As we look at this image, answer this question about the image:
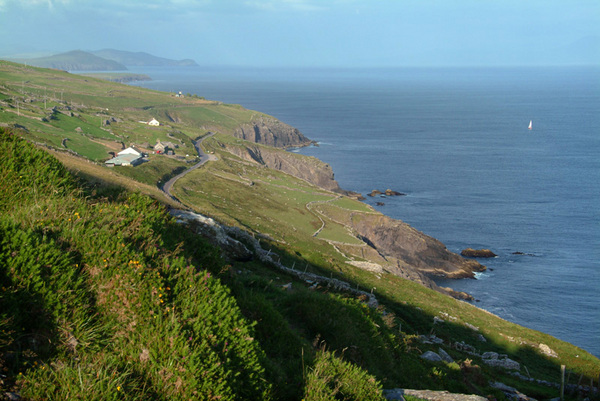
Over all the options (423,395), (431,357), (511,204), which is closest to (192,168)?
(511,204)

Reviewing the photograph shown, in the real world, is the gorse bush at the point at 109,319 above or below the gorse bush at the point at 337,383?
above

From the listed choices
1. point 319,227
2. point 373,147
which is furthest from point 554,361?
point 373,147

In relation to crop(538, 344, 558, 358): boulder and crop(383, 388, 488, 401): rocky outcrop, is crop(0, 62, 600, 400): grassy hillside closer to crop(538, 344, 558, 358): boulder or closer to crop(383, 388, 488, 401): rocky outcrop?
crop(383, 388, 488, 401): rocky outcrop

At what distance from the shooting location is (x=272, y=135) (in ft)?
639

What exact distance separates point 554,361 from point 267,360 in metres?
31.5

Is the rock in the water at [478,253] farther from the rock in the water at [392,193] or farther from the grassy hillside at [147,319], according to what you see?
the grassy hillside at [147,319]

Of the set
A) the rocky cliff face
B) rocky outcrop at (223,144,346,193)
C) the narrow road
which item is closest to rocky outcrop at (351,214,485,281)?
the narrow road

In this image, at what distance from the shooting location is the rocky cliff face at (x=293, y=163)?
129875mm

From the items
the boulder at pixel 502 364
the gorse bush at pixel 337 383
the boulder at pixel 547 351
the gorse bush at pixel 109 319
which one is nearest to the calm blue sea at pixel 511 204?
the boulder at pixel 547 351

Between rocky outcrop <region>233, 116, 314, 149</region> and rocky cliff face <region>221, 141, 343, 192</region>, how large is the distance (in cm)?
3403

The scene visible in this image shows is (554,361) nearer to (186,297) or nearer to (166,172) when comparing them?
(186,297)

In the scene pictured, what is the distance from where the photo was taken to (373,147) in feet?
584

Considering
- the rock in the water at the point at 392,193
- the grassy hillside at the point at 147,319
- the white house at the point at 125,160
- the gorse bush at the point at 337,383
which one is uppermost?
the grassy hillside at the point at 147,319

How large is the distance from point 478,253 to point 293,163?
7261cm
